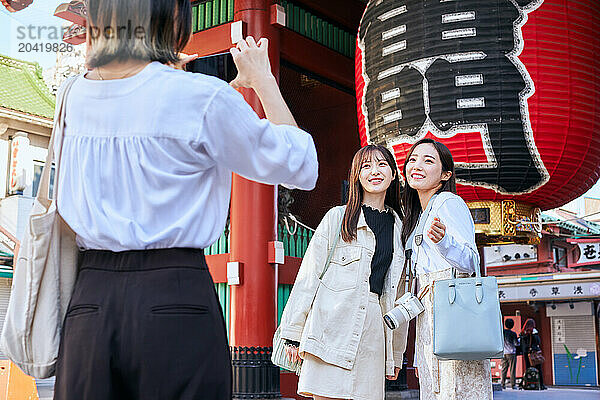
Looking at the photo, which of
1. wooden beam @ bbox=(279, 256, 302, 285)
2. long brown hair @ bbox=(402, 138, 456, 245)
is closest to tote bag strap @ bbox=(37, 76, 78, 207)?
long brown hair @ bbox=(402, 138, 456, 245)

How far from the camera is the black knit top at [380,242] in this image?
11.8 feet

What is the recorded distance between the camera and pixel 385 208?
3832 mm

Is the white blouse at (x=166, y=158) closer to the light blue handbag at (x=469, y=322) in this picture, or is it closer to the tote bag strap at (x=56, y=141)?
the tote bag strap at (x=56, y=141)

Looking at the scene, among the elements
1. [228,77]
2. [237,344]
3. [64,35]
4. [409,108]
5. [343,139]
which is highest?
[64,35]

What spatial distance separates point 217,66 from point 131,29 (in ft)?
1.82

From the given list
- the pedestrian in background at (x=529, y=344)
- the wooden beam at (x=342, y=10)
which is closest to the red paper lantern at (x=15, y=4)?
the wooden beam at (x=342, y=10)

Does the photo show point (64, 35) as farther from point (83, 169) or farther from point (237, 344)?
point (83, 169)

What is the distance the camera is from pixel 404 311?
329 centimetres

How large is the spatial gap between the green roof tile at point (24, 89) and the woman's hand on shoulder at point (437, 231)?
15.0m

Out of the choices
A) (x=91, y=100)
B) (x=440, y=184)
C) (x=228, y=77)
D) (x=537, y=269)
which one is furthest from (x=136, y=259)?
(x=537, y=269)

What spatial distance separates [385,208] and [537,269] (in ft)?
59.3

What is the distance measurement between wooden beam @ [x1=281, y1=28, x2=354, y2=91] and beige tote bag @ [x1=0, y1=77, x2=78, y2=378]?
6069 millimetres

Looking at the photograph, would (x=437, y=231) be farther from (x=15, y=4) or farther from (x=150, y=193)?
(x=15, y=4)

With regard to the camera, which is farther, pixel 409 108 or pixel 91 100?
pixel 409 108
